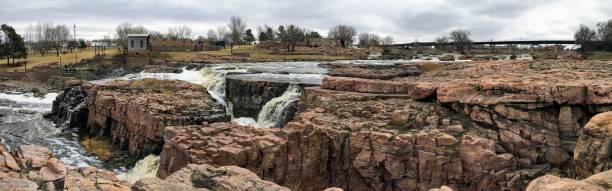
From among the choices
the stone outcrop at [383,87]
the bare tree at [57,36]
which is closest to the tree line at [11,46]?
the bare tree at [57,36]

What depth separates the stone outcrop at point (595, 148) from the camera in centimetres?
1241

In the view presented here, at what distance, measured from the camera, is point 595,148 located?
1281 centimetres

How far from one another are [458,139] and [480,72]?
1283 cm

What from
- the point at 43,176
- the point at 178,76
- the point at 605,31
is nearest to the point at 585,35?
the point at 605,31

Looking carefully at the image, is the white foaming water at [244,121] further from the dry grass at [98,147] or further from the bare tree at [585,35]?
the bare tree at [585,35]

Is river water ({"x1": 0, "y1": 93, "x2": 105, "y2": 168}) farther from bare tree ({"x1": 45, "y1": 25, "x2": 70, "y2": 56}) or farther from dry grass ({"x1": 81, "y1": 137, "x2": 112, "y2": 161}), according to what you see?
bare tree ({"x1": 45, "y1": 25, "x2": 70, "y2": 56})

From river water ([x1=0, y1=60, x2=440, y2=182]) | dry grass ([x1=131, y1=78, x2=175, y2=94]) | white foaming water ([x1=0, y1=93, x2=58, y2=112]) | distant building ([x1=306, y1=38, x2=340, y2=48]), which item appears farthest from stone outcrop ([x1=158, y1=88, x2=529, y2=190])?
distant building ([x1=306, y1=38, x2=340, y2=48])

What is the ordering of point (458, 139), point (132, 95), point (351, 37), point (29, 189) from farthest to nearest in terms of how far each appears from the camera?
point (351, 37), point (132, 95), point (458, 139), point (29, 189)

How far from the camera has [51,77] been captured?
55.4 meters

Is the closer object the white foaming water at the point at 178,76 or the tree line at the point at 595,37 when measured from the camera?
the white foaming water at the point at 178,76

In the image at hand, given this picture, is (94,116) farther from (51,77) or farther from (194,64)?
(51,77)

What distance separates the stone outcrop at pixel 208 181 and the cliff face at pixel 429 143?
210 inches

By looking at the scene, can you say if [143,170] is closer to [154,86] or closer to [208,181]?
[154,86]

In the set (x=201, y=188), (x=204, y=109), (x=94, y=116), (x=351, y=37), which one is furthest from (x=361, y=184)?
(x=351, y=37)
